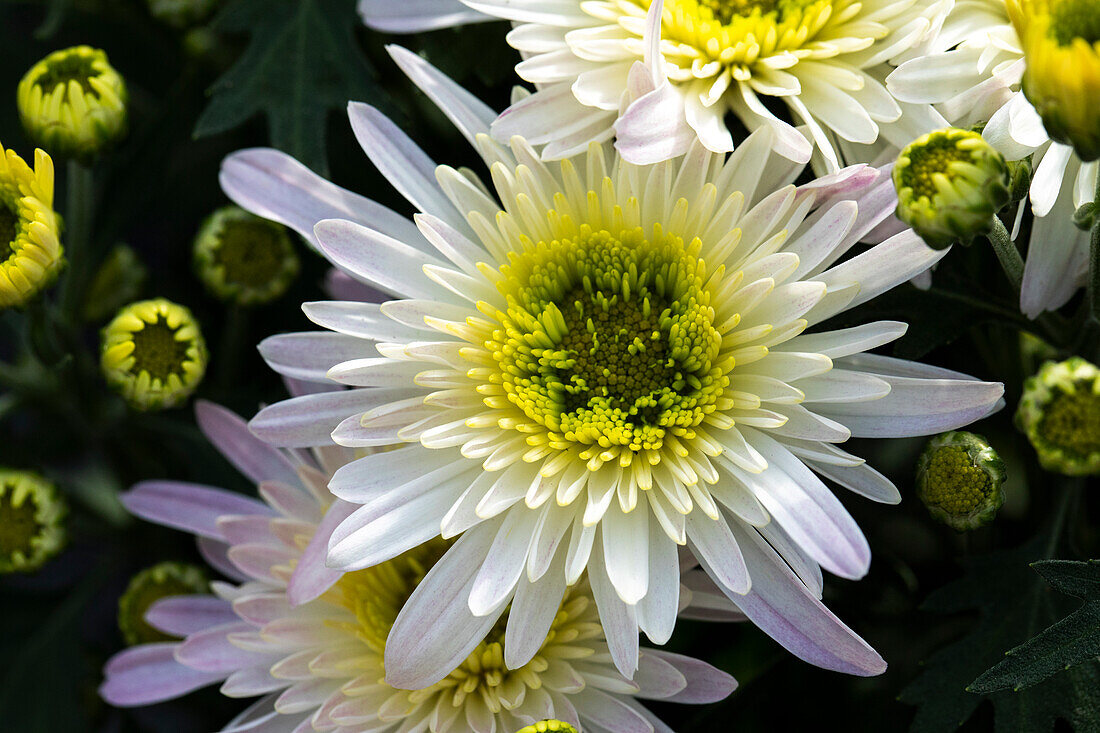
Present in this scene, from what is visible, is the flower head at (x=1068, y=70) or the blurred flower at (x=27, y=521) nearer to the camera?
the flower head at (x=1068, y=70)

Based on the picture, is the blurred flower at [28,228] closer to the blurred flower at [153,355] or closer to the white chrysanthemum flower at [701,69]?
the blurred flower at [153,355]

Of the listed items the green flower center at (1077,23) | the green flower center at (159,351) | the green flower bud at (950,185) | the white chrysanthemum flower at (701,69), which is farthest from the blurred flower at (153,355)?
the green flower center at (1077,23)

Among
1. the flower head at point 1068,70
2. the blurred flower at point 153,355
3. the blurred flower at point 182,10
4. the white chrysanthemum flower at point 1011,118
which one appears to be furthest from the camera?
the blurred flower at point 182,10

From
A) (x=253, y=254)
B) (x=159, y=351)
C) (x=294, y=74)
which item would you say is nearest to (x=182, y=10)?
(x=294, y=74)

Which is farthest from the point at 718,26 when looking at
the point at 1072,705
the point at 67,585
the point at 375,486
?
the point at 67,585

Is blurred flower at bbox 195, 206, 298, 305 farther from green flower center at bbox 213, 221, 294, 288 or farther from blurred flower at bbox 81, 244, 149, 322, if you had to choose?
blurred flower at bbox 81, 244, 149, 322

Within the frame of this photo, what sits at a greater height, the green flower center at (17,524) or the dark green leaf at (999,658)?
the green flower center at (17,524)

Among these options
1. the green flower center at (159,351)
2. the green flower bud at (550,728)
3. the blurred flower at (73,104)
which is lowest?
the green flower bud at (550,728)

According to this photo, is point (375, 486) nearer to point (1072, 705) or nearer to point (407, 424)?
point (407, 424)
